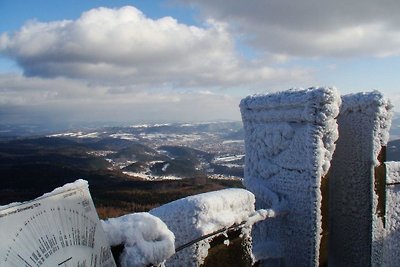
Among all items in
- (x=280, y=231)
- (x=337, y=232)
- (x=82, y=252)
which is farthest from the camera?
(x=337, y=232)

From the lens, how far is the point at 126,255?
244 centimetres

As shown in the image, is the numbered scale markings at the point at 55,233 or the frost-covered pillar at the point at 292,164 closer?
the numbered scale markings at the point at 55,233

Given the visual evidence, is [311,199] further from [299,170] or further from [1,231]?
[1,231]

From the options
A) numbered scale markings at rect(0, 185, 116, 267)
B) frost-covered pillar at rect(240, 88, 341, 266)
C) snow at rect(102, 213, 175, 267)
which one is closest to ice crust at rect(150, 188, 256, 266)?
snow at rect(102, 213, 175, 267)

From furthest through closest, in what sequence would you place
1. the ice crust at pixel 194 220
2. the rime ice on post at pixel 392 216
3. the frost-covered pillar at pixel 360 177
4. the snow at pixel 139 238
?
the rime ice on post at pixel 392 216 → the frost-covered pillar at pixel 360 177 → the ice crust at pixel 194 220 → the snow at pixel 139 238

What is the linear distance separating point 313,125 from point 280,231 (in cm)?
149

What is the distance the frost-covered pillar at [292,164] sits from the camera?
496cm

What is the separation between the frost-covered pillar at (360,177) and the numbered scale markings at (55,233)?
4332mm

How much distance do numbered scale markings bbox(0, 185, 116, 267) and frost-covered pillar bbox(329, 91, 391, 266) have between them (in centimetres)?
433

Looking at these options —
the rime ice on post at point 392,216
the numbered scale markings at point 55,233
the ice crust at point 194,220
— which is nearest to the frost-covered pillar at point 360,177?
the rime ice on post at point 392,216

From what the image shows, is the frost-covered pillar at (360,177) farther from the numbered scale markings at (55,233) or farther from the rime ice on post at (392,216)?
the numbered scale markings at (55,233)

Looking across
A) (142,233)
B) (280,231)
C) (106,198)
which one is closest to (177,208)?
(142,233)

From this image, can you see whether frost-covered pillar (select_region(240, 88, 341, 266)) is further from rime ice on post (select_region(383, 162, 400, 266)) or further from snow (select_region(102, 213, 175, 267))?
snow (select_region(102, 213, 175, 267))

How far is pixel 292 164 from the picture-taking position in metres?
5.22
